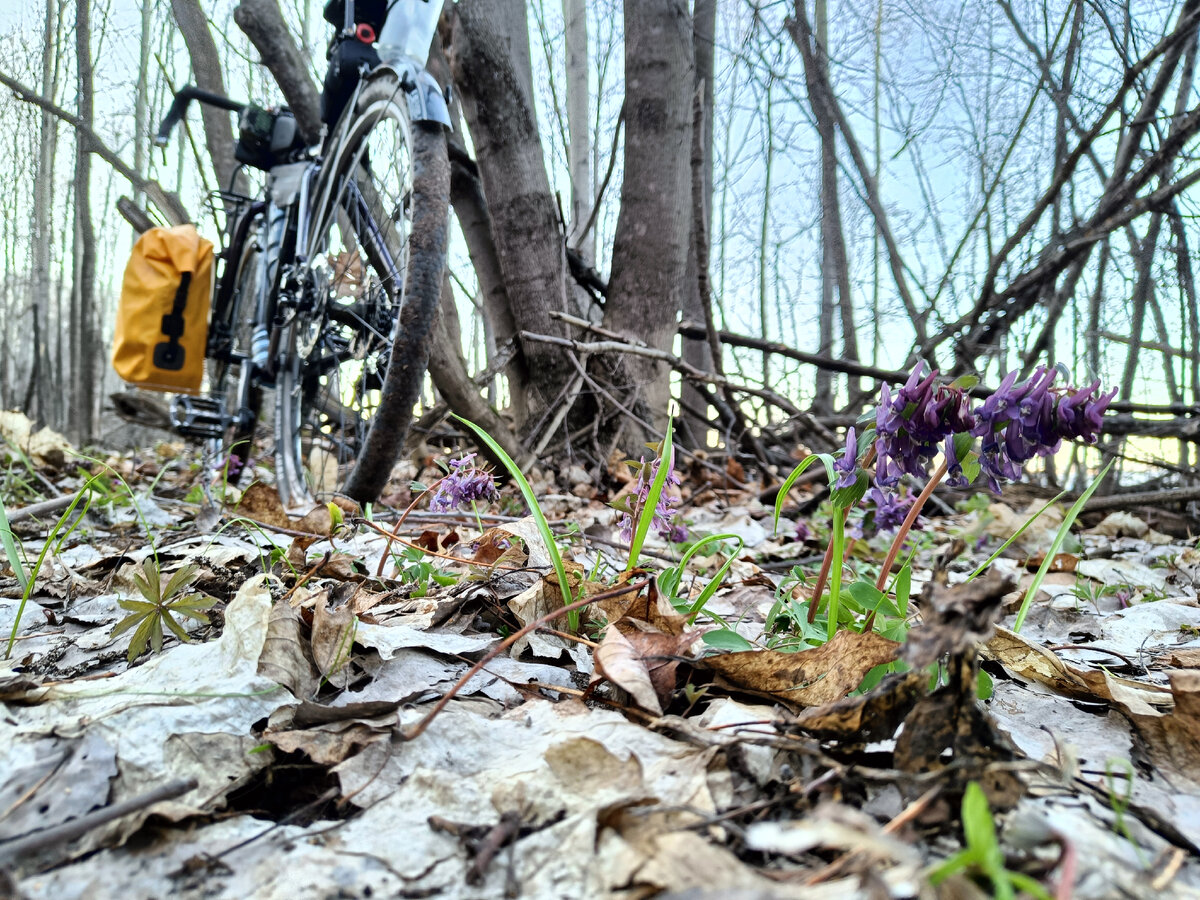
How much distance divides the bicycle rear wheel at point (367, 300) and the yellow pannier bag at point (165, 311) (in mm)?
809

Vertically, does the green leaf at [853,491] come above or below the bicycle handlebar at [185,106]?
below

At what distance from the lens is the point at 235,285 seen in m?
3.79

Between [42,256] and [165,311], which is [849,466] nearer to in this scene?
[165,311]

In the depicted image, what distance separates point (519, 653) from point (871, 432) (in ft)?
1.86

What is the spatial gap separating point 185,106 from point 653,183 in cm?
243

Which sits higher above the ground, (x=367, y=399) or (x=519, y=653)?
(x=367, y=399)

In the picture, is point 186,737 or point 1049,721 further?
point 1049,721

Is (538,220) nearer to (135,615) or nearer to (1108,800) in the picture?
(135,615)

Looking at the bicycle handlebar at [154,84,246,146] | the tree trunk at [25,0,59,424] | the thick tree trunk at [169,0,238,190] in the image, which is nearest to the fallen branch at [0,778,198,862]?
the bicycle handlebar at [154,84,246,146]

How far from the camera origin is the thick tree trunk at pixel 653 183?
152 inches

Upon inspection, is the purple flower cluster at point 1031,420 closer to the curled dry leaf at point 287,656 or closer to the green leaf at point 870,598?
the green leaf at point 870,598

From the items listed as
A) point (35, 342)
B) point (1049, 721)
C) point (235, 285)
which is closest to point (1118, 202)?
point (1049, 721)

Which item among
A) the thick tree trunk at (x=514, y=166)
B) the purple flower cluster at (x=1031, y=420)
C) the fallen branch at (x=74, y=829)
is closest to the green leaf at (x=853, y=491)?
the purple flower cluster at (x=1031, y=420)

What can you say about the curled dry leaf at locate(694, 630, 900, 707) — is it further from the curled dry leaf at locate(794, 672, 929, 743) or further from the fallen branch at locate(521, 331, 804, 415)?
the fallen branch at locate(521, 331, 804, 415)
